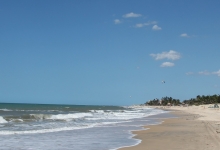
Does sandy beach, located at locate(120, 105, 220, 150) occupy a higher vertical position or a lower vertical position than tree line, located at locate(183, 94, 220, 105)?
lower

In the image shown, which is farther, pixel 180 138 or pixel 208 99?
pixel 208 99

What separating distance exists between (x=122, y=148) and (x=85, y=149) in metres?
1.43

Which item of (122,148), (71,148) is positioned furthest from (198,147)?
(71,148)

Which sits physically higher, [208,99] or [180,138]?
[208,99]

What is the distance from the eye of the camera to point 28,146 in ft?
38.6

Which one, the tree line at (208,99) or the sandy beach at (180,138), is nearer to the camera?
the sandy beach at (180,138)

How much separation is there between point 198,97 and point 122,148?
158643 millimetres

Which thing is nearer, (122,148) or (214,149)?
(214,149)

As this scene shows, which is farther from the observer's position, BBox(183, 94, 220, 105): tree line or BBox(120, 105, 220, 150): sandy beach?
BBox(183, 94, 220, 105): tree line

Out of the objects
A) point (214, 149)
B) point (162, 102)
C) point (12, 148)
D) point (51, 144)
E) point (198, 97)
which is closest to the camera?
point (214, 149)

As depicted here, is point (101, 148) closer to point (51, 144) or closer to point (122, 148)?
point (122, 148)

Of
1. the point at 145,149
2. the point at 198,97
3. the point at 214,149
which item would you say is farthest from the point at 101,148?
the point at 198,97

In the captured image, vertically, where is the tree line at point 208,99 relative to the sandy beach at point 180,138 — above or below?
above

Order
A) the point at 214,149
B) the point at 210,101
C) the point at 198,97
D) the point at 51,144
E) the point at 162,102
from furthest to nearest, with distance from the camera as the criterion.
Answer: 1. the point at 162,102
2. the point at 198,97
3. the point at 210,101
4. the point at 51,144
5. the point at 214,149
